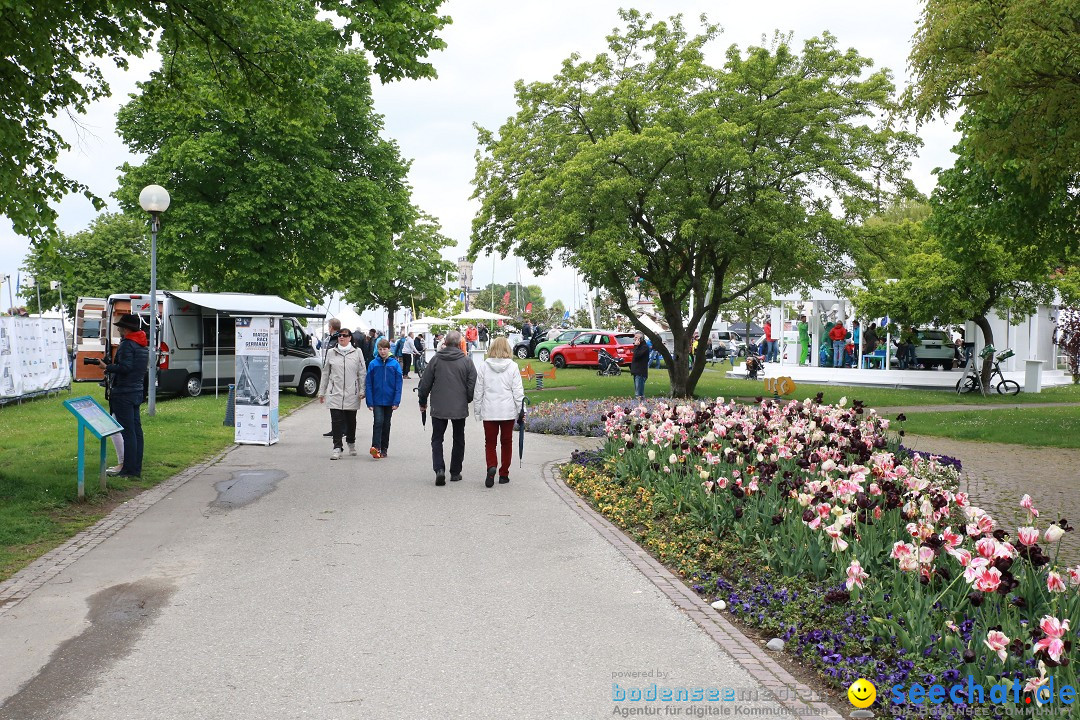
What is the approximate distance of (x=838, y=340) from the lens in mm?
35438

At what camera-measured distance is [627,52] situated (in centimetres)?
2473

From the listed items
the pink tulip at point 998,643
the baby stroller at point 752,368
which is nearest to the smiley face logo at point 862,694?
the pink tulip at point 998,643

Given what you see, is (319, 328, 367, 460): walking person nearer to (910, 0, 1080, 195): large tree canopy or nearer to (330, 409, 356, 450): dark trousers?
(330, 409, 356, 450): dark trousers

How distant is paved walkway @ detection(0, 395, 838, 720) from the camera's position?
14.5ft

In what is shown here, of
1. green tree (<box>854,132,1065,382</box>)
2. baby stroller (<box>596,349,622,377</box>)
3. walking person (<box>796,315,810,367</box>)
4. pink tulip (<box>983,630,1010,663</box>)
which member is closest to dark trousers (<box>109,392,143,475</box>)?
pink tulip (<box>983,630,1010,663</box>)

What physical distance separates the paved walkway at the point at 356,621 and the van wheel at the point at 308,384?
16.8m

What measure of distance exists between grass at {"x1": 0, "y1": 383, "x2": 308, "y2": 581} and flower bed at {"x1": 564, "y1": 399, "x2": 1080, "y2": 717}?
4.98 m

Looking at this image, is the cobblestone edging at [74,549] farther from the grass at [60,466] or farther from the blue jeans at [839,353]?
the blue jeans at [839,353]

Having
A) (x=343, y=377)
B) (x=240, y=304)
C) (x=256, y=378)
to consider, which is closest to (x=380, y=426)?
(x=343, y=377)

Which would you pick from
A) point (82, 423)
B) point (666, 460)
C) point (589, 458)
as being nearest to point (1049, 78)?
point (666, 460)

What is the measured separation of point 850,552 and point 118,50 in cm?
1011

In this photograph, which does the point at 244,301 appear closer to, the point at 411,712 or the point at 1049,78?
the point at 1049,78

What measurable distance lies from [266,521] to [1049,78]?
931 cm

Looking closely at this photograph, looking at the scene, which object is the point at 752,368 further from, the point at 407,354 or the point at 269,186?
the point at 269,186
